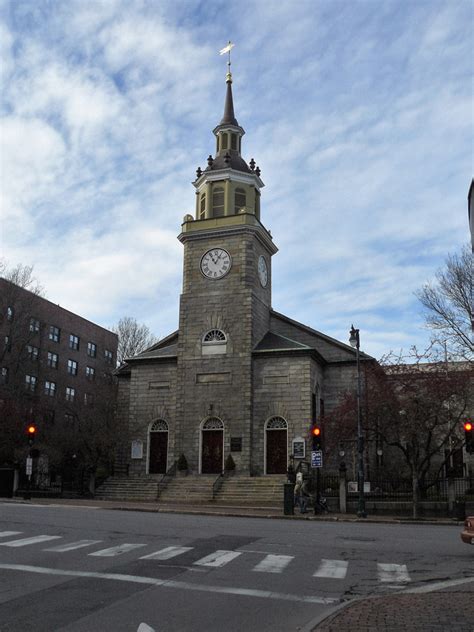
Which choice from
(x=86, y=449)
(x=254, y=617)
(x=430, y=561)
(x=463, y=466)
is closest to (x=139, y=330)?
(x=86, y=449)

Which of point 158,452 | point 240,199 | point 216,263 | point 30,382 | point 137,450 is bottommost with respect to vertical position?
point 158,452

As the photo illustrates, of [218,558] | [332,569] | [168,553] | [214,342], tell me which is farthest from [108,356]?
[332,569]

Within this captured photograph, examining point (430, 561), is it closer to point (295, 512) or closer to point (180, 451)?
point (295, 512)

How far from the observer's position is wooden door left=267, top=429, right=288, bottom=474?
38.2m

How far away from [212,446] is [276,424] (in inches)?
157


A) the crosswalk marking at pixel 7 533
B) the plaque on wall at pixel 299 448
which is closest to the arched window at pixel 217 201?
the plaque on wall at pixel 299 448

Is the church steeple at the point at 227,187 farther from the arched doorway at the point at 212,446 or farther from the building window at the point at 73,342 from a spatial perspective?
the building window at the point at 73,342

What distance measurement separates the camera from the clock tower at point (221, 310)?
39.4 metres

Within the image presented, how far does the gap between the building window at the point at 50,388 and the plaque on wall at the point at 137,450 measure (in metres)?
19.3

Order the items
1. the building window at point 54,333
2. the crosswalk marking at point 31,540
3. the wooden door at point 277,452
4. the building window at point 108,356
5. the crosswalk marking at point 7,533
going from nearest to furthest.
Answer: the crosswalk marking at point 31,540
the crosswalk marking at point 7,533
the wooden door at point 277,452
the building window at point 54,333
the building window at point 108,356

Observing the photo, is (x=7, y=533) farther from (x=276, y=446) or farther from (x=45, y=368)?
(x=45, y=368)

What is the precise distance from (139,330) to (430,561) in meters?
59.9

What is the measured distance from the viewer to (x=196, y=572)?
448 inches

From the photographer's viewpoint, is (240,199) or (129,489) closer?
(129,489)
